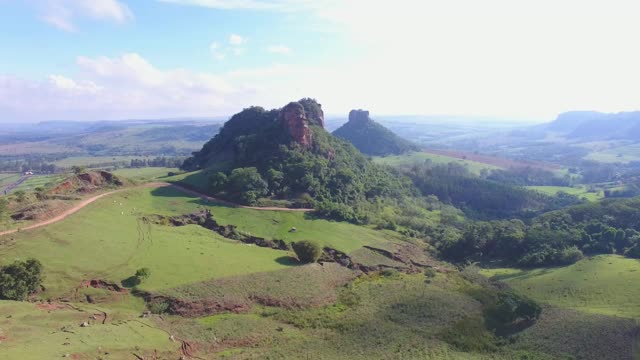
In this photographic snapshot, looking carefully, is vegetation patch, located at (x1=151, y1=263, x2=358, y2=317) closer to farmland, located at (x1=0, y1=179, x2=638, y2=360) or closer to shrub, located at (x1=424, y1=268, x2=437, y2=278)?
farmland, located at (x1=0, y1=179, x2=638, y2=360)

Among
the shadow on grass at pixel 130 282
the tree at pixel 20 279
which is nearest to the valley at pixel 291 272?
the shadow on grass at pixel 130 282

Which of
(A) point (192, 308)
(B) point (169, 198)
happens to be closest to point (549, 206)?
(B) point (169, 198)

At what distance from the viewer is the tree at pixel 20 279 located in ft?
145

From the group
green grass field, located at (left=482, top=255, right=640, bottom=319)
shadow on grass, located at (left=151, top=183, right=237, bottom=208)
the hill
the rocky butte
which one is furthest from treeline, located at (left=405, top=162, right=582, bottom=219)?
shadow on grass, located at (left=151, top=183, right=237, bottom=208)

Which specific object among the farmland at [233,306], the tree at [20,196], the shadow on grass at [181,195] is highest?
the tree at [20,196]

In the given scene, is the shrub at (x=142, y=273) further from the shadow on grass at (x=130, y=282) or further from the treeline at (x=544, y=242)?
the treeline at (x=544, y=242)

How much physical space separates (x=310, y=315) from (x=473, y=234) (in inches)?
1897

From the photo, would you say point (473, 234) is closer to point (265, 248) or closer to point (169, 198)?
point (265, 248)

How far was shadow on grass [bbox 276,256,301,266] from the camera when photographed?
2576 inches

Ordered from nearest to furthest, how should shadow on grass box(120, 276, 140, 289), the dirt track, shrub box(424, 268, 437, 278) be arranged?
1. shadow on grass box(120, 276, 140, 289)
2. the dirt track
3. shrub box(424, 268, 437, 278)

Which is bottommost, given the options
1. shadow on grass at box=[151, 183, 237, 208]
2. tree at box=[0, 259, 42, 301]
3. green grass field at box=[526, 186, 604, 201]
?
green grass field at box=[526, 186, 604, 201]

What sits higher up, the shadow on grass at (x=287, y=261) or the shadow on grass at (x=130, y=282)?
the shadow on grass at (x=130, y=282)

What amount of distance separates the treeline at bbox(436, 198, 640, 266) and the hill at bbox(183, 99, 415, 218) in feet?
81.1

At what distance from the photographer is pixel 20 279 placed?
45031 millimetres
